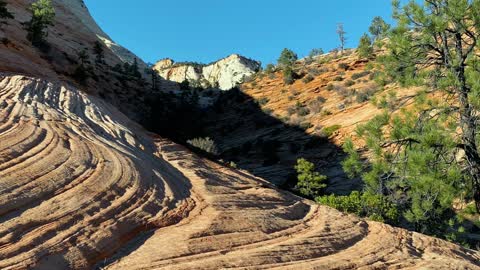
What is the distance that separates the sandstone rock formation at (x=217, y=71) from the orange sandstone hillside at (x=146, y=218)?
82939 mm

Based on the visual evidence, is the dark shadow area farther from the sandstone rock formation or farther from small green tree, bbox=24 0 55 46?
the sandstone rock formation

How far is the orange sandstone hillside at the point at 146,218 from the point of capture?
6883mm

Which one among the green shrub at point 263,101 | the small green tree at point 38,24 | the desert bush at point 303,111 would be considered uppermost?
the small green tree at point 38,24

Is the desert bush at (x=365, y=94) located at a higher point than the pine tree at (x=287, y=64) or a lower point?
lower

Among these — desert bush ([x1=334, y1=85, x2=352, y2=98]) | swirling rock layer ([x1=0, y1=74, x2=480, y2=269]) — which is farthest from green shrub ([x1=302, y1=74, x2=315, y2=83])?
swirling rock layer ([x1=0, y1=74, x2=480, y2=269])

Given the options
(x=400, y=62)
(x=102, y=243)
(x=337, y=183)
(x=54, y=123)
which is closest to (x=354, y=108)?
(x=337, y=183)

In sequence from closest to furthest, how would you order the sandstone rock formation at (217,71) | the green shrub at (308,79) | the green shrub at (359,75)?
1. the green shrub at (359,75)
2. the green shrub at (308,79)
3. the sandstone rock formation at (217,71)

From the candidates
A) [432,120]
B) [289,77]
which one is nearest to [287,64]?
[289,77]

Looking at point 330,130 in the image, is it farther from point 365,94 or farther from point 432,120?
point 432,120

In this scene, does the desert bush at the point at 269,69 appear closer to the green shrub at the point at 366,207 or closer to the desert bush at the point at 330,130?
the desert bush at the point at 330,130

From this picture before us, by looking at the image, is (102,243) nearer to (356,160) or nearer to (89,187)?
(89,187)

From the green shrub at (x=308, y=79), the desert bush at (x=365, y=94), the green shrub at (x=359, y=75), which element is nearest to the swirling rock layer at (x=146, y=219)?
the desert bush at (x=365, y=94)

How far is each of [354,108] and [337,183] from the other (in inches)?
486

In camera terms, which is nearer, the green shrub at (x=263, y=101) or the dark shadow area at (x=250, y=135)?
the dark shadow area at (x=250, y=135)
